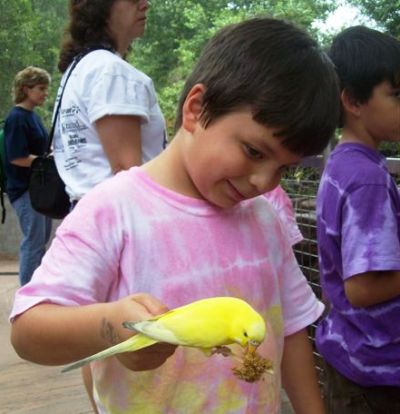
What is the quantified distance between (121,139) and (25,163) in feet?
7.83

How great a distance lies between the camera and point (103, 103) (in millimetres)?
2254

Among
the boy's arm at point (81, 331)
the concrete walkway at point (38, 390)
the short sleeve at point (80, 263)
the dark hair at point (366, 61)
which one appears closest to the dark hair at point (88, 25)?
the dark hair at point (366, 61)

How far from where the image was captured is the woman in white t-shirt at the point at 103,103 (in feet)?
7.37

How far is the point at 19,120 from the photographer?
4559mm

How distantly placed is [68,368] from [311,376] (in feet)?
2.34

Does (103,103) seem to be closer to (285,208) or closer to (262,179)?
(285,208)

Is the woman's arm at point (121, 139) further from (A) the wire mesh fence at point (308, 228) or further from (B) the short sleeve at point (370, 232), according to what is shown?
(A) the wire mesh fence at point (308, 228)

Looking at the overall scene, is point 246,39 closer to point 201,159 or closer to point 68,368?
point 201,159

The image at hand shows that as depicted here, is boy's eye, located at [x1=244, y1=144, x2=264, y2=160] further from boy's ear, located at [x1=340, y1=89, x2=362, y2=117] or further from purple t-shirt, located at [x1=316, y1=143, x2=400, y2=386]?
boy's ear, located at [x1=340, y1=89, x2=362, y2=117]

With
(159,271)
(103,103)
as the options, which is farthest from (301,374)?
(103,103)

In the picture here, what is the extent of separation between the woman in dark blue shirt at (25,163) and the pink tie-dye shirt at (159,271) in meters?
3.29

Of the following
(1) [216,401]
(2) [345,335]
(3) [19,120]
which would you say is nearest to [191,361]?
(1) [216,401]

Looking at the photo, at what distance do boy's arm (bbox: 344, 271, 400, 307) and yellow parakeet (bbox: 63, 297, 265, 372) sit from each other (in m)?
0.80

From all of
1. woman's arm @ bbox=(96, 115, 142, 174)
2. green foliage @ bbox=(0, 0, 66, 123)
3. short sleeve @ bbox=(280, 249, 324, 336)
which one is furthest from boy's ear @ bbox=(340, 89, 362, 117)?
green foliage @ bbox=(0, 0, 66, 123)
